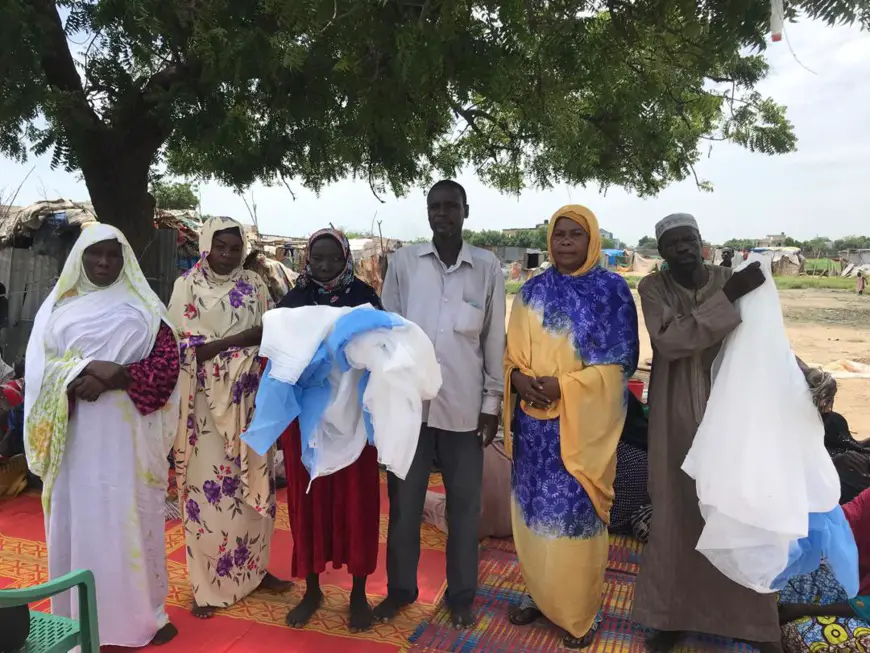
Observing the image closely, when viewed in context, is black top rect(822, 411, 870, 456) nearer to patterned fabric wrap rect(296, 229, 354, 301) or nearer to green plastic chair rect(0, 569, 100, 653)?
patterned fabric wrap rect(296, 229, 354, 301)

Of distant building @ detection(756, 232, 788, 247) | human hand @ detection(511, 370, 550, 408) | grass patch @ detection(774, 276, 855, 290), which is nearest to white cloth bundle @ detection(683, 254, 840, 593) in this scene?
human hand @ detection(511, 370, 550, 408)

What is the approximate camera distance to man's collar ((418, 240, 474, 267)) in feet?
10.4

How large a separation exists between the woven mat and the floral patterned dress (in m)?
1.11

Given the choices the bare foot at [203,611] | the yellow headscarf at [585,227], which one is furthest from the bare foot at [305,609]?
the yellow headscarf at [585,227]

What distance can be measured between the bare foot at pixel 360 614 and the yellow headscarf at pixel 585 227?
197 centimetres

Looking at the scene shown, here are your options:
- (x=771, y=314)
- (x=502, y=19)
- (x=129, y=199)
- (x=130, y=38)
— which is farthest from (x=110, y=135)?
(x=771, y=314)

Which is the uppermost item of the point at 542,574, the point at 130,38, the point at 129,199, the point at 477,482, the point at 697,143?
the point at 130,38

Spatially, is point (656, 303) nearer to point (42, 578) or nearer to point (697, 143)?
point (697, 143)

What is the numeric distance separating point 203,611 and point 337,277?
190cm

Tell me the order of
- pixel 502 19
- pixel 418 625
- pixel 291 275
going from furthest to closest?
pixel 291 275 < pixel 418 625 < pixel 502 19

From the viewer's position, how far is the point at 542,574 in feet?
10.0

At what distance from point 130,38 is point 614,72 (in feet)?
10.2

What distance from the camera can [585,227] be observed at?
119 inches

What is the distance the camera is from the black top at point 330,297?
3053 mm
